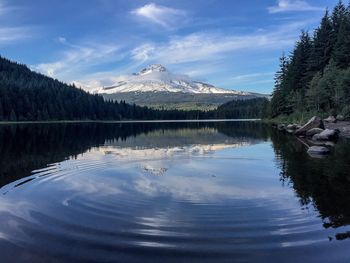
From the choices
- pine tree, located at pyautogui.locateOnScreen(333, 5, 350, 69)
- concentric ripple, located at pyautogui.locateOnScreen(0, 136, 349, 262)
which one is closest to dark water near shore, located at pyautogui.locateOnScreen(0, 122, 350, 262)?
concentric ripple, located at pyautogui.locateOnScreen(0, 136, 349, 262)

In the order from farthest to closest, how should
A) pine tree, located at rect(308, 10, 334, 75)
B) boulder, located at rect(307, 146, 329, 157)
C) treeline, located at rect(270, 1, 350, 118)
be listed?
pine tree, located at rect(308, 10, 334, 75) < treeline, located at rect(270, 1, 350, 118) < boulder, located at rect(307, 146, 329, 157)

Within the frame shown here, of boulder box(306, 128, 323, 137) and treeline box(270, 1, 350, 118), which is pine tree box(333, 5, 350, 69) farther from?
boulder box(306, 128, 323, 137)

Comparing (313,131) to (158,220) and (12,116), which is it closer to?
(158,220)

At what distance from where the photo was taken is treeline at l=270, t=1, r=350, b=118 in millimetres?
65631

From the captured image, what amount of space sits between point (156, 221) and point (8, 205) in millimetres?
5696

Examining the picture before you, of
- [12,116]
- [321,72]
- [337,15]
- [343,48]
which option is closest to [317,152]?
[343,48]

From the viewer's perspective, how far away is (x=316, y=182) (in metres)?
18.4

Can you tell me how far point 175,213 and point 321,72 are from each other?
7814 centimetres

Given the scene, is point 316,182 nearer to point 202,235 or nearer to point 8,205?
point 202,235

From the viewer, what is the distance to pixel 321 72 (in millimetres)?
83438

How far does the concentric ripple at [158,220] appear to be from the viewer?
9.42 metres

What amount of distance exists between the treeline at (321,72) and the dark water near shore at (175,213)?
43.6 meters

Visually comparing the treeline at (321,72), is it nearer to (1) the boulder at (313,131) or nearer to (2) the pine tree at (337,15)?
(2) the pine tree at (337,15)

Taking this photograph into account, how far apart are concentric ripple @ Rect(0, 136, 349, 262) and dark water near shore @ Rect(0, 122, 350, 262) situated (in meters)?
0.03
